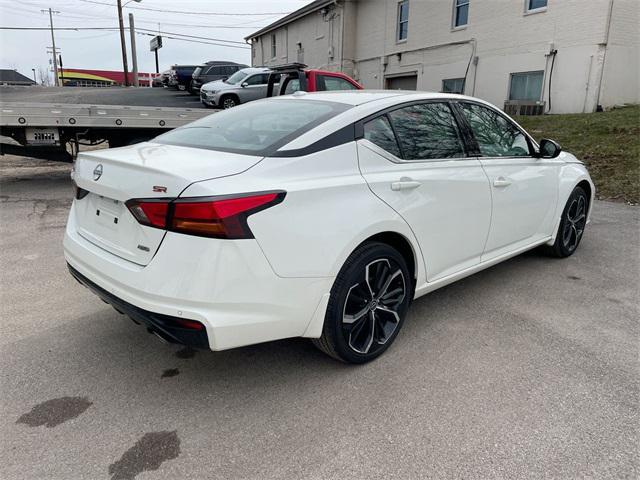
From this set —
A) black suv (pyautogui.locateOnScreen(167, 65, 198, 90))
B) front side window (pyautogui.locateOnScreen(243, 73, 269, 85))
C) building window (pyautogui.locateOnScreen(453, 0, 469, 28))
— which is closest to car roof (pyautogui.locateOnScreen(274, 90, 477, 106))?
front side window (pyautogui.locateOnScreen(243, 73, 269, 85))

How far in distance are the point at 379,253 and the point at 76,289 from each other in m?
2.62

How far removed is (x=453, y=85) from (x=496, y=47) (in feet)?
8.76

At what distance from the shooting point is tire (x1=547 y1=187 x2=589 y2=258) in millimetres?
4691

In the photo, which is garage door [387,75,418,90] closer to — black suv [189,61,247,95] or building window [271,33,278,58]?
black suv [189,61,247,95]

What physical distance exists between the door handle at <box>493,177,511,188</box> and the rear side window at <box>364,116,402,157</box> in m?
1.02

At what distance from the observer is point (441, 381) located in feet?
8.90

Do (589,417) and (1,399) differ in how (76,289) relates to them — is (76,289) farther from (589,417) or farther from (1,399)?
(589,417)

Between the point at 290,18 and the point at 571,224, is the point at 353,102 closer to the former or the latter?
the point at 571,224

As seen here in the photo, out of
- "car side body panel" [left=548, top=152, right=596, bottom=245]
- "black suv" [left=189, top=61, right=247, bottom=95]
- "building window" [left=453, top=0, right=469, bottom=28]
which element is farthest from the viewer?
"black suv" [left=189, top=61, right=247, bottom=95]

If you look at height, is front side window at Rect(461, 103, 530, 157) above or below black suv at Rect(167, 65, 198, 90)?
below

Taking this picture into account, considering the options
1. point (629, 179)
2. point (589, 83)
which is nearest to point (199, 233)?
point (629, 179)

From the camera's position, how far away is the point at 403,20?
73.3 feet

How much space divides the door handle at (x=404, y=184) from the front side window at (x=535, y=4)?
52.2 ft

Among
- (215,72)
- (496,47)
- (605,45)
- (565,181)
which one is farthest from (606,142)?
(215,72)
